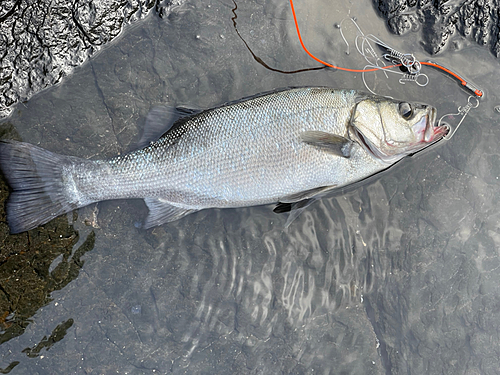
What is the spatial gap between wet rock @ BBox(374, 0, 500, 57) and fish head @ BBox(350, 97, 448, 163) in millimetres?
929

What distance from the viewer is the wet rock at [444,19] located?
11.7 ft

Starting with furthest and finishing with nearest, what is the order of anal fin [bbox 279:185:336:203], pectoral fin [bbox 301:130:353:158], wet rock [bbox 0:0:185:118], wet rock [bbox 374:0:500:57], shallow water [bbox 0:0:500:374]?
wet rock [bbox 374:0:500:57]
shallow water [bbox 0:0:500:374]
wet rock [bbox 0:0:185:118]
anal fin [bbox 279:185:336:203]
pectoral fin [bbox 301:130:353:158]

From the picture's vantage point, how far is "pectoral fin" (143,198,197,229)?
10.7ft

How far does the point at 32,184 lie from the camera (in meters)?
3.14

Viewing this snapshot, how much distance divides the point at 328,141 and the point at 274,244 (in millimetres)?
1148

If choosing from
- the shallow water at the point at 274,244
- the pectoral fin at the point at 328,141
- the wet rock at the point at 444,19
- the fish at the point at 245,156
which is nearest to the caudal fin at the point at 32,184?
the fish at the point at 245,156

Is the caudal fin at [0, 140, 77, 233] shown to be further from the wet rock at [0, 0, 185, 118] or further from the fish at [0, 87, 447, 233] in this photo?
the wet rock at [0, 0, 185, 118]

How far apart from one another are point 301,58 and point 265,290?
7.72 feet

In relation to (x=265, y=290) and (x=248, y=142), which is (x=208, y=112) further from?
(x=265, y=290)

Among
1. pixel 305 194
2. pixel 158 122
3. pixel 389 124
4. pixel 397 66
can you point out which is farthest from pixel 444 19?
pixel 158 122

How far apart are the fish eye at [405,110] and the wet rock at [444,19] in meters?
0.89

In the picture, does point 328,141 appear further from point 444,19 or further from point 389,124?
point 444,19

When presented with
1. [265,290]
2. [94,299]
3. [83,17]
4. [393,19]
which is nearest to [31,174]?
[94,299]

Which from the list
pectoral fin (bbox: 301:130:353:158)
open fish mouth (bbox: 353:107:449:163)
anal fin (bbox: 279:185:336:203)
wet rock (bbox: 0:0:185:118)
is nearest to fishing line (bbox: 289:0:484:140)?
open fish mouth (bbox: 353:107:449:163)
